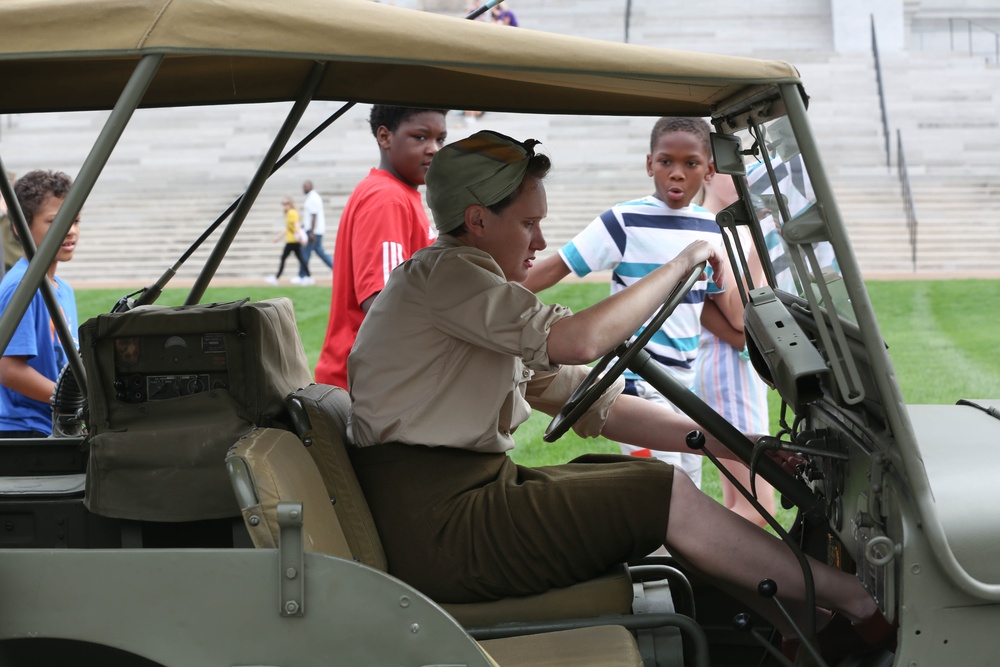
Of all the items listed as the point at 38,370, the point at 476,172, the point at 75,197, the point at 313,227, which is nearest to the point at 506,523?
the point at 476,172

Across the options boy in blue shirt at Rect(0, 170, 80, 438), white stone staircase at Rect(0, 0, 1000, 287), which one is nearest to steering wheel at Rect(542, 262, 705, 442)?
boy in blue shirt at Rect(0, 170, 80, 438)

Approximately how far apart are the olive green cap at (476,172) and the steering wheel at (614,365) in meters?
0.50

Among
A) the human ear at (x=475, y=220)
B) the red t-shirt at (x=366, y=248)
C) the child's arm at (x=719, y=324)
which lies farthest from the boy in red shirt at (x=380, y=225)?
the human ear at (x=475, y=220)

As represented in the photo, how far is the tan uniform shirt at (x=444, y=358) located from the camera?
2760mm

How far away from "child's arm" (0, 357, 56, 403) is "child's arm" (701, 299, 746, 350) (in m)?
2.63

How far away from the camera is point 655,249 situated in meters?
4.69

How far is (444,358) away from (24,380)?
228cm

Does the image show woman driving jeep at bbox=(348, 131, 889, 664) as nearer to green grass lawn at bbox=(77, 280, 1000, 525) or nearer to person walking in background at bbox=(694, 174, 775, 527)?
person walking in background at bbox=(694, 174, 775, 527)

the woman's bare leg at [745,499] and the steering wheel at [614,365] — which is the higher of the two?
the steering wheel at [614,365]

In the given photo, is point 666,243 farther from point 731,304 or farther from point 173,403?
point 173,403

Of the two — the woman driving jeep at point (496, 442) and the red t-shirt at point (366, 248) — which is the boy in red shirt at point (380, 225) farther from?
the woman driving jeep at point (496, 442)

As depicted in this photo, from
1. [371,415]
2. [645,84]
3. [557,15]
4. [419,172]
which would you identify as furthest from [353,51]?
[557,15]

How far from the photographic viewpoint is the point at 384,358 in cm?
292

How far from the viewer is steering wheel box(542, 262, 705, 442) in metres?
2.74
